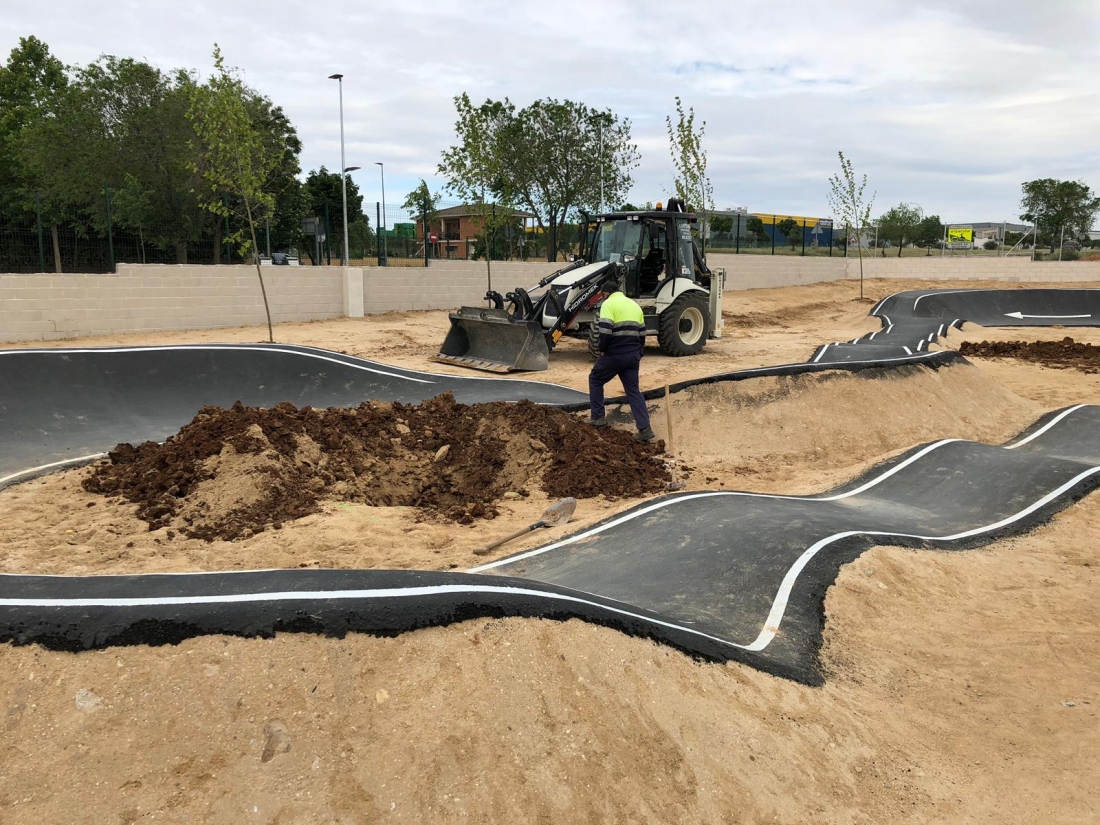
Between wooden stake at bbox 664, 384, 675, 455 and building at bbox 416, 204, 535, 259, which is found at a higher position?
building at bbox 416, 204, 535, 259

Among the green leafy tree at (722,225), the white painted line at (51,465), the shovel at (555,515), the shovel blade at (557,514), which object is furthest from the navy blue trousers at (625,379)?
the green leafy tree at (722,225)

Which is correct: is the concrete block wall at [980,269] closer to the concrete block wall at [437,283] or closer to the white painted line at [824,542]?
the concrete block wall at [437,283]

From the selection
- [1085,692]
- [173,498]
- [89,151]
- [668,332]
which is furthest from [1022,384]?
[89,151]

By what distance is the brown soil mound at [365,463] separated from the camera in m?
6.91

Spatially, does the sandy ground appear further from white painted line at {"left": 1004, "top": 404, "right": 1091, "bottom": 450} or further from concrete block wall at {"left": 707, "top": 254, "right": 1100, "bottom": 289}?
concrete block wall at {"left": 707, "top": 254, "right": 1100, "bottom": 289}

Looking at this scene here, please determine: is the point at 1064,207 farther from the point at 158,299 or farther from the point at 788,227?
the point at 158,299

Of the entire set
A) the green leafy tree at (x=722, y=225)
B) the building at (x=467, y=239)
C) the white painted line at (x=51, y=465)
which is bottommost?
the white painted line at (x=51, y=465)

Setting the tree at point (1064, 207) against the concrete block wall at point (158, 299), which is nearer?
the concrete block wall at point (158, 299)

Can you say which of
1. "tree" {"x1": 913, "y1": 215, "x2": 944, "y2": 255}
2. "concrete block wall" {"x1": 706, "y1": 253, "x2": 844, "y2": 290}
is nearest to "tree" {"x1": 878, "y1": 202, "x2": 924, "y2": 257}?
"tree" {"x1": 913, "y1": 215, "x2": 944, "y2": 255}

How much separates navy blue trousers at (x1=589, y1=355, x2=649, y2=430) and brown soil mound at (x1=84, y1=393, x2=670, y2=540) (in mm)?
367

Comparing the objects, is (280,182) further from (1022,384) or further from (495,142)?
(1022,384)

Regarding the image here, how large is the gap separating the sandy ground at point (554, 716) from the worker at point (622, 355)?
399 centimetres

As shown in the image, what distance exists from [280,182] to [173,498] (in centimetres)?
2781

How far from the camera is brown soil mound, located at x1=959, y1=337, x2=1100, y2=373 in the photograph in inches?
679
